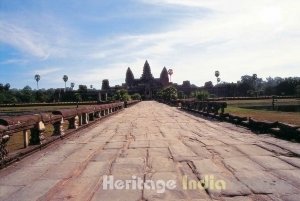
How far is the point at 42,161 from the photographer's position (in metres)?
8.57

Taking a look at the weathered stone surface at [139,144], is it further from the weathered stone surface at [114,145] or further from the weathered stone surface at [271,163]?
the weathered stone surface at [271,163]

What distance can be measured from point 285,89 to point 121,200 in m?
168

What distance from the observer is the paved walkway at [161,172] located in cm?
548

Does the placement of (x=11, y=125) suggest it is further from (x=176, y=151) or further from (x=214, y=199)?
(x=214, y=199)

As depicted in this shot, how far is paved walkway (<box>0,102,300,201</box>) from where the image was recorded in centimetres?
548

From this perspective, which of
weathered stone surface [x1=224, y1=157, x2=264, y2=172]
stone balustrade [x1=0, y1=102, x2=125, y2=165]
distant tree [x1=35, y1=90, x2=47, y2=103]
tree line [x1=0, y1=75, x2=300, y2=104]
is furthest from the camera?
distant tree [x1=35, y1=90, x2=47, y2=103]

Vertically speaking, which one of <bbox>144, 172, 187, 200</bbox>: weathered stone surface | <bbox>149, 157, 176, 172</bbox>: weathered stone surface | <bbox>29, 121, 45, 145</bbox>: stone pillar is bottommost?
<bbox>144, 172, 187, 200</bbox>: weathered stone surface

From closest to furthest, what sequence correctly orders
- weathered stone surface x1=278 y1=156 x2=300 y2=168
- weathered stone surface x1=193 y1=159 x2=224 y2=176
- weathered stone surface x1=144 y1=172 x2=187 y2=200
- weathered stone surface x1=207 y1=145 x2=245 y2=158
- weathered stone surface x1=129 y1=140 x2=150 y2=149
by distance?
weathered stone surface x1=144 y1=172 x2=187 y2=200, weathered stone surface x1=193 y1=159 x2=224 y2=176, weathered stone surface x1=278 y1=156 x2=300 y2=168, weathered stone surface x1=207 y1=145 x2=245 y2=158, weathered stone surface x1=129 y1=140 x2=150 y2=149

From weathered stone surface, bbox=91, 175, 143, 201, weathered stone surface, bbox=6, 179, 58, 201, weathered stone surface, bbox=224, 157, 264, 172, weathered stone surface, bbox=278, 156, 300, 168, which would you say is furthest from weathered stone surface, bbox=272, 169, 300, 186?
weathered stone surface, bbox=6, 179, 58, 201

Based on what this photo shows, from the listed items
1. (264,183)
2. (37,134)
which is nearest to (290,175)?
(264,183)

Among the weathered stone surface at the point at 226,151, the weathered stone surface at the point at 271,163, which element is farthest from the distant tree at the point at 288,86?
the weathered stone surface at the point at 271,163

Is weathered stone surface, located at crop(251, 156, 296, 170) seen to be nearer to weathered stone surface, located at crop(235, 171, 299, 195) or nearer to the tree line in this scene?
weathered stone surface, located at crop(235, 171, 299, 195)

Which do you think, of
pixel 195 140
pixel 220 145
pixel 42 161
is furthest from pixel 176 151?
pixel 42 161

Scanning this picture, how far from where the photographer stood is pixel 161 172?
6902 mm
